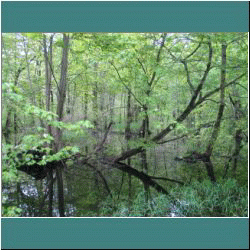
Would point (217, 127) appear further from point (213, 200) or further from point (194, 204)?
point (194, 204)

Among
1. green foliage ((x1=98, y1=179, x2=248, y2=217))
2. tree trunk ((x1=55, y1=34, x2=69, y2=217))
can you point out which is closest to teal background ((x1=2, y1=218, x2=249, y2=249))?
green foliage ((x1=98, y1=179, x2=248, y2=217))

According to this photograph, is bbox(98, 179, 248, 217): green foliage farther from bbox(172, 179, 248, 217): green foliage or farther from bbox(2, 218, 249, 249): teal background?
bbox(2, 218, 249, 249): teal background

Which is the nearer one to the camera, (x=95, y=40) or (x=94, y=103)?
(x=95, y=40)

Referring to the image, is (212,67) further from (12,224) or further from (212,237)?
(12,224)

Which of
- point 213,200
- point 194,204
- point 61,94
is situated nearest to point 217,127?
point 213,200

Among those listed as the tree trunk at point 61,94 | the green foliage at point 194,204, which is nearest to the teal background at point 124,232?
the green foliage at point 194,204

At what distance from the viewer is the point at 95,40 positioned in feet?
13.3

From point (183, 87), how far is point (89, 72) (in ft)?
6.22

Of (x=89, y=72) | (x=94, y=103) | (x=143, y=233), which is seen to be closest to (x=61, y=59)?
(x=89, y=72)

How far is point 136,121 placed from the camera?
17.4 ft

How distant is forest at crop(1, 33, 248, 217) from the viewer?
12.8ft

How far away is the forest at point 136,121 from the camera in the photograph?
3.92m

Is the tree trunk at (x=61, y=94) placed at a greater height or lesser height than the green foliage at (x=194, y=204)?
greater

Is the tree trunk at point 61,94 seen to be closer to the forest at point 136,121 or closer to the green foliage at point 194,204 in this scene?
the forest at point 136,121
